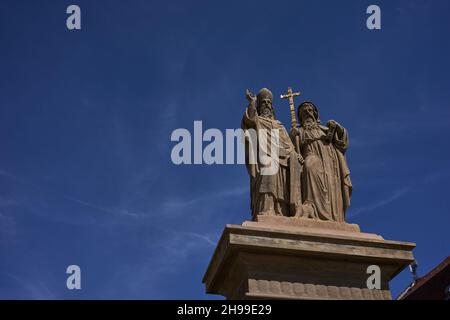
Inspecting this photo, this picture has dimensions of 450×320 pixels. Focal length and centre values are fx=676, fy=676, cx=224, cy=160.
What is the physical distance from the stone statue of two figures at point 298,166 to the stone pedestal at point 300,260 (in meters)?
0.69

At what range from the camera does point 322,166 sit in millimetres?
12703

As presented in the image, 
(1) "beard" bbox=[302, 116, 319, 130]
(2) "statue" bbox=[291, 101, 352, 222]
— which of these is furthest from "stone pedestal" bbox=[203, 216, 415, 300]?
(1) "beard" bbox=[302, 116, 319, 130]

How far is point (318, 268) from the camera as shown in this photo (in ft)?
36.1

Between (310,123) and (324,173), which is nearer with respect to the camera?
(324,173)

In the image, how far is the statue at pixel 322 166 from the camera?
40.1ft

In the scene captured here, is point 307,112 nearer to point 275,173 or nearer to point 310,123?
point 310,123

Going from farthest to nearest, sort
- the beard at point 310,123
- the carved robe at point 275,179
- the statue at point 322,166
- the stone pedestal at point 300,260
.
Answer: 1. the beard at point 310,123
2. the statue at point 322,166
3. the carved robe at point 275,179
4. the stone pedestal at point 300,260

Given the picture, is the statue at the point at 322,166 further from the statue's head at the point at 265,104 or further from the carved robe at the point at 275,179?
the statue's head at the point at 265,104

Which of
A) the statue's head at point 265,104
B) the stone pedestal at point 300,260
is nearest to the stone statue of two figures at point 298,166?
the statue's head at point 265,104

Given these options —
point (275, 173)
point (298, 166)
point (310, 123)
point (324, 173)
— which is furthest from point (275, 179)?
point (310, 123)

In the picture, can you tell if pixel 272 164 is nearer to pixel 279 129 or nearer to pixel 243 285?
pixel 279 129

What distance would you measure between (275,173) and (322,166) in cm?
98

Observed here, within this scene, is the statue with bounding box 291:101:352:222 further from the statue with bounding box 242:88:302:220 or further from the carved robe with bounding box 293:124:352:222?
the statue with bounding box 242:88:302:220
